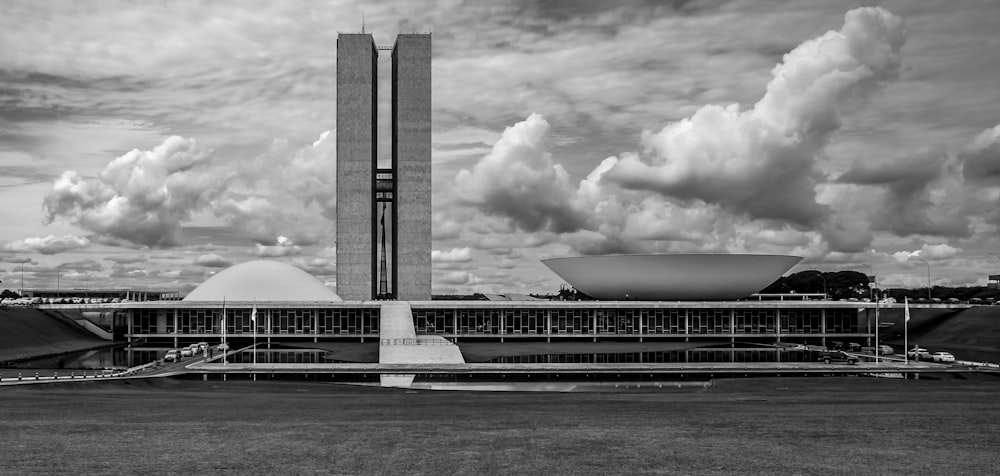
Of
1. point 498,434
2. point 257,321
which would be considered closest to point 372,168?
point 257,321

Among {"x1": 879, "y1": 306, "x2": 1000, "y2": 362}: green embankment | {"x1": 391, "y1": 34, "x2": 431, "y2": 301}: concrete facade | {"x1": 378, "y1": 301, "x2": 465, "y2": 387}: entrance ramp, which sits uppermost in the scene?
{"x1": 391, "y1": 34, "x2": 431, "y2": 301}: concrete facade

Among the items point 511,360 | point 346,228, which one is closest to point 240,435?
point 511,360

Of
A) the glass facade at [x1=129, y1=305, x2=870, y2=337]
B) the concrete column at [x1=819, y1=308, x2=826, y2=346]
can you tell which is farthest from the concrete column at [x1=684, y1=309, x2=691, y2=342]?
the concrete column at [x1=819, y1=308, x2=826, y2=346]

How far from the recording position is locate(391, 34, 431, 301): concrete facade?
94250 millimetres

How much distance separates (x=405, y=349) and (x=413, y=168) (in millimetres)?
47823

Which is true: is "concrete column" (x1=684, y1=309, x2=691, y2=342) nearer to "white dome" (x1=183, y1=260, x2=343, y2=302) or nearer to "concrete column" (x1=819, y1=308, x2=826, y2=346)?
"concrete column" (x1=819, y1=308, x2=826, y2=346)

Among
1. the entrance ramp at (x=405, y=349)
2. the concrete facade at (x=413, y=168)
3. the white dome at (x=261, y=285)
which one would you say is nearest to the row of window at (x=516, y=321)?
the white dome at (x=261, y=285)

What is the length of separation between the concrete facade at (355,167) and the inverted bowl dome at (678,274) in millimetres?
24949

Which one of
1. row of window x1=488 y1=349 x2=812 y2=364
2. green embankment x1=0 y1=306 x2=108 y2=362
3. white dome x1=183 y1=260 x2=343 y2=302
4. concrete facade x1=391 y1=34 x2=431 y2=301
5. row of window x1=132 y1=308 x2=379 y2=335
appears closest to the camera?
row of window x1=488 y1=349 x2=812 y2=364

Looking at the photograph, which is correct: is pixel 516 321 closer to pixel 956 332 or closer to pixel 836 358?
pixel 836 358

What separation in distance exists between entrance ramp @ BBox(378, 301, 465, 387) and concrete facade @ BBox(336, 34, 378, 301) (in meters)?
25.8

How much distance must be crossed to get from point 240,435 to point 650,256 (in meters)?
62.1

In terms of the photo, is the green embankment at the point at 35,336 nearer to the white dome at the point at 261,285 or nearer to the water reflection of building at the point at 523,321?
the water reflection of building at the point at 523,321

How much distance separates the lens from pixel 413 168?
95.4 m
